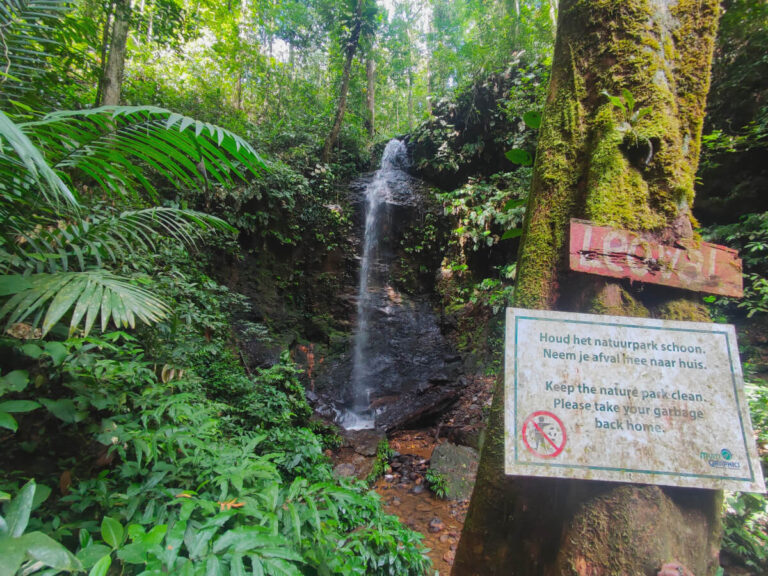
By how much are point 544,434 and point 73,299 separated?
186 cm

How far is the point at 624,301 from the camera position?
1253 mm

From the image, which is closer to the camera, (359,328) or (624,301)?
(624,301)

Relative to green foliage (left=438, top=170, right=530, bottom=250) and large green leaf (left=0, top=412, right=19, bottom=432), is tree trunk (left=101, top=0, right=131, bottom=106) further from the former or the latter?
green foliage (left=438, top=170, right=530, bottom=250)

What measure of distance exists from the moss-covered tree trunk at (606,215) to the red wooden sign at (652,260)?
3.9 inches

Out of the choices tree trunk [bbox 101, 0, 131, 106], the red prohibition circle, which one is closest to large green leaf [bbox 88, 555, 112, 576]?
the red prohibition circle

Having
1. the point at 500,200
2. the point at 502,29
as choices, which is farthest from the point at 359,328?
the point at 502,29

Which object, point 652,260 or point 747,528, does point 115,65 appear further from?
point 747,528

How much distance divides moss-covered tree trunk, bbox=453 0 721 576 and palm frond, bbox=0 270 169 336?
170cm

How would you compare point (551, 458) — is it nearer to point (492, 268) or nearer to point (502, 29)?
point (492, 268)

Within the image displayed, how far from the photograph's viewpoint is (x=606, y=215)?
132cm

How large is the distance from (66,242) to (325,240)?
6818 mm

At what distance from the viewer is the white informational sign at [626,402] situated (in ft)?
3.40

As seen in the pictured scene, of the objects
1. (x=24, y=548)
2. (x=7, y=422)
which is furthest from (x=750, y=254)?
(x=7, y=422)

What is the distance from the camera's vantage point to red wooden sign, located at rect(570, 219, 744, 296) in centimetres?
117
